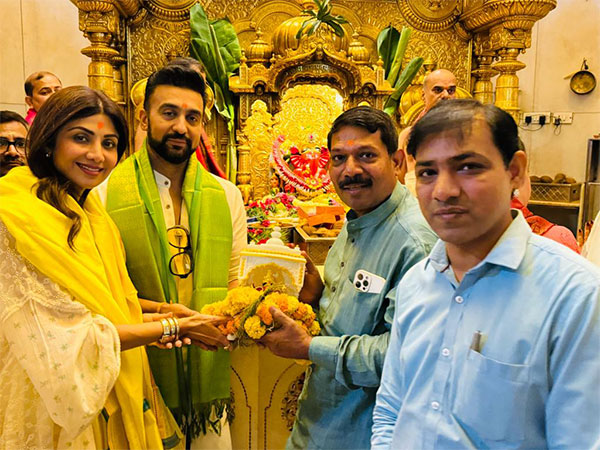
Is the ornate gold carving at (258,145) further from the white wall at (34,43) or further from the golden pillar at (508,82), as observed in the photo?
the golden pillar at (508,82)

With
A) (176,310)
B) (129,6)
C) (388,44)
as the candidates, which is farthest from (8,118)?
(388,44)

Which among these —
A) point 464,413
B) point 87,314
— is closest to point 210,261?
point 87,314

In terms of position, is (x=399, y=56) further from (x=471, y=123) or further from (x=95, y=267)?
(x=471, y=123)

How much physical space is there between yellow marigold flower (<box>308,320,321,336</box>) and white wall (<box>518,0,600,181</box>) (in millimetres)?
7196

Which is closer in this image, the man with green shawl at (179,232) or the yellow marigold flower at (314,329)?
the yellow marigold flower at (314,329)

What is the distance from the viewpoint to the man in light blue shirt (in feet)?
2.92

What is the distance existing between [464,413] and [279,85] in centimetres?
614

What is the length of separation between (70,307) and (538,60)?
317 inches

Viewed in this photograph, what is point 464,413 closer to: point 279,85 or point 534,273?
point 534,273

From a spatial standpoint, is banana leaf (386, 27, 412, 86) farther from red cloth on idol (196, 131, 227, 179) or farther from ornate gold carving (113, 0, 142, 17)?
red cloth on idol (196, 131, 227, 179)

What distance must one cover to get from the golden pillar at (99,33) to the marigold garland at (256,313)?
15.3ft

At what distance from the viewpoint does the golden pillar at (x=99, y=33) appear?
217 inches

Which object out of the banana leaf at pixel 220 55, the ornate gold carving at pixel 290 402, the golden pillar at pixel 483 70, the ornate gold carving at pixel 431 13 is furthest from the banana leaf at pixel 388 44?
the ornate gold carving at pixel 290 402

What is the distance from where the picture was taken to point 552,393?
90cm
